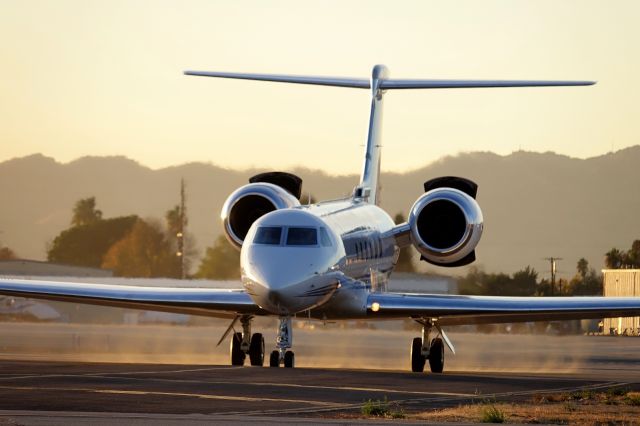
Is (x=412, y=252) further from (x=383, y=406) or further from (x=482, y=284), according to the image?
(x=383, y=406)

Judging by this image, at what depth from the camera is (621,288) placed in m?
69.4

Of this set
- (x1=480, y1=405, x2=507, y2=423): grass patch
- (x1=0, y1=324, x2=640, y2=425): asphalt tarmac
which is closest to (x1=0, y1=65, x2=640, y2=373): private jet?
(x1=0, y1=324, x2=640, y2=425): asphalt tarmac

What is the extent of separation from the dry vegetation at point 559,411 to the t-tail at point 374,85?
14.6 m

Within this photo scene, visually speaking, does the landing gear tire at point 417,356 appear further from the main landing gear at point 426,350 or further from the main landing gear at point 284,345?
the main landing gear at point 284,345

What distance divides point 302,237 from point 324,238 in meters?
0.62

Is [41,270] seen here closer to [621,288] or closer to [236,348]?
[621,288]

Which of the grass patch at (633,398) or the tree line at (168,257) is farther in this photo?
the tree line at (168,257)

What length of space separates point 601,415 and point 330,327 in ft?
118

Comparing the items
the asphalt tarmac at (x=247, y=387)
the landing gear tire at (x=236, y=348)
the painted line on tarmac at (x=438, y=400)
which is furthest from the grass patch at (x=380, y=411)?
the landing gear tire at (x=236, y=348)

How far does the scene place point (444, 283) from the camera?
60.9 metres

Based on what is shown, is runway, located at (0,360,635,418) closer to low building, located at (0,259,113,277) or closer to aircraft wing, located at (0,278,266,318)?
aircraft wing, located at (0,278,266,318)

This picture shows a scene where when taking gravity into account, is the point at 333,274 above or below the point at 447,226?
below

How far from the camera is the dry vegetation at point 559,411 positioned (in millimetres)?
15914

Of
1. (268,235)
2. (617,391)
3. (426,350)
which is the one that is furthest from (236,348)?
(617,391)
